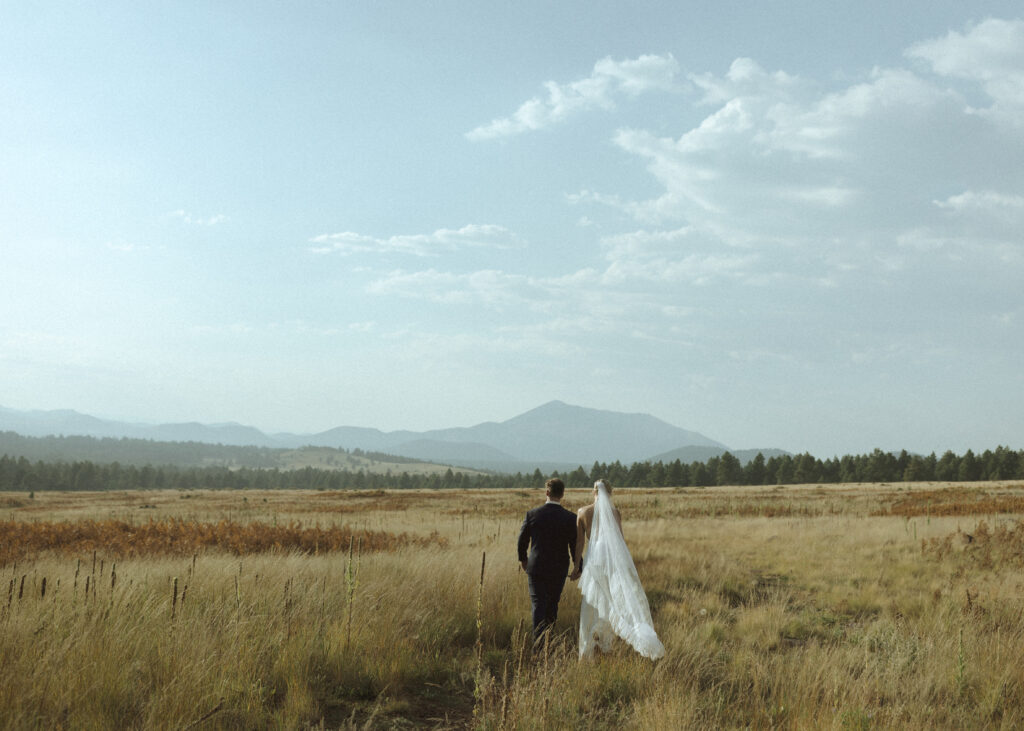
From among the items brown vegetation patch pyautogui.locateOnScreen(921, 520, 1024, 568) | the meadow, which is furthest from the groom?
brown vegetation patch pyautogui.locateOnScreen(921, 520, 1024, 568)

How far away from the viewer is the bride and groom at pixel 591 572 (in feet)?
22.7

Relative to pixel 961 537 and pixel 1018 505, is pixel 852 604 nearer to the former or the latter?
pixel 961 537

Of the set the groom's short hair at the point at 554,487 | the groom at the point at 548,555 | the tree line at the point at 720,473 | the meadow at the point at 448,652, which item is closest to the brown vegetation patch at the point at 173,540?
the meadow at the point at 448,652

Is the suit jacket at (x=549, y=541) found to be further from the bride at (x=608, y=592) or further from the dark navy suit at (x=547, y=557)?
the bride at (x=608, y=592)

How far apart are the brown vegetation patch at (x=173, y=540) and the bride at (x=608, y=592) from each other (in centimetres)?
619

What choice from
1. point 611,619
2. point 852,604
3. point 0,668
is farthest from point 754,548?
point 0,668

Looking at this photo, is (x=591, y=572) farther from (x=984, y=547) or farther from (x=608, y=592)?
(x=984, y=547)

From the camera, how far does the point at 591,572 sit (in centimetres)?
737

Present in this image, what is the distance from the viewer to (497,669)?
7066 mm

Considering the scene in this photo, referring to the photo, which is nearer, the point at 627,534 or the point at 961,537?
the point at 961,537

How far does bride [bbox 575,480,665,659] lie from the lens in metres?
6.81

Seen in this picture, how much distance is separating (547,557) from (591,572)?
1.93 ft

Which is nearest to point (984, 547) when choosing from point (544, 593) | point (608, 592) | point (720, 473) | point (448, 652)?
point (608, 592)

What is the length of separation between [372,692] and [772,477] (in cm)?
12022
